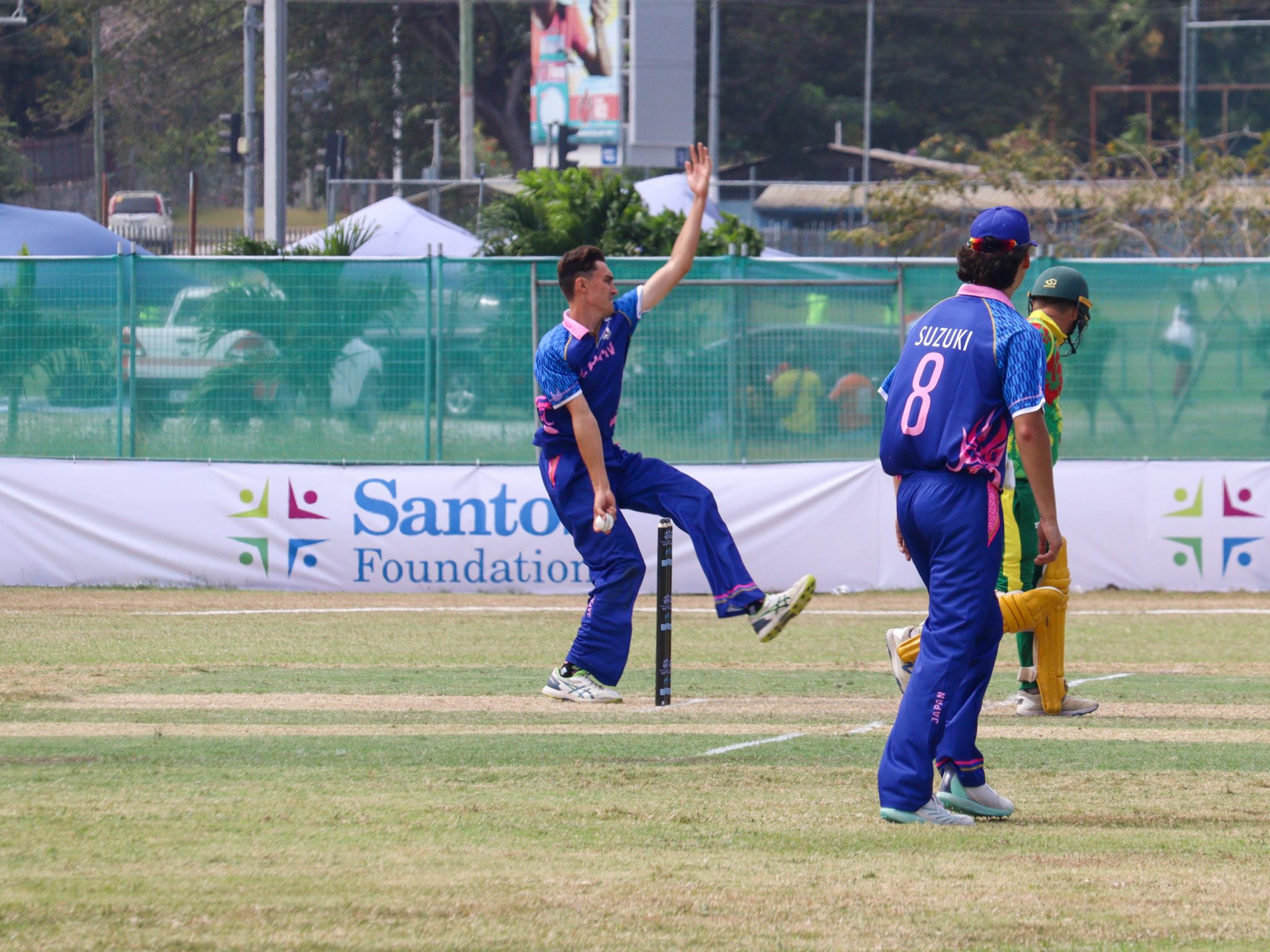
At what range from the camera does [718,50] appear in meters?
59.0

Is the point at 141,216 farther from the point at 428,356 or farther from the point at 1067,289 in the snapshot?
the point at 1067,289

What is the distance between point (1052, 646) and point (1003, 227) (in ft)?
8.83

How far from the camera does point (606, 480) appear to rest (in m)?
7.63

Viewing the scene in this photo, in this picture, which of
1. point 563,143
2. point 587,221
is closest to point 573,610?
point 587,221

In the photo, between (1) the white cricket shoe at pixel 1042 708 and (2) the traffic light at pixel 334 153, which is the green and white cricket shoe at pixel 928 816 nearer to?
(1) the white cricket shoe at pixel 1042 708

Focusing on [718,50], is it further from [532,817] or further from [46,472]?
[532,817]

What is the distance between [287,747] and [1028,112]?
191 ft

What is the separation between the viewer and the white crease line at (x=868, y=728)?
7316 millimetres

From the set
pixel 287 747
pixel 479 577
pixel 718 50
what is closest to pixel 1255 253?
pixel 479 577

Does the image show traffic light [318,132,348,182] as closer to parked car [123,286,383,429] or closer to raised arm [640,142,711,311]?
parked car [123,286,383,429]

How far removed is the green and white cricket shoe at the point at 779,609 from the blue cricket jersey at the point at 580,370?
3.48 feet

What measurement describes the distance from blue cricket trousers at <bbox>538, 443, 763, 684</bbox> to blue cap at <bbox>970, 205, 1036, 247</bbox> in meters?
2.28

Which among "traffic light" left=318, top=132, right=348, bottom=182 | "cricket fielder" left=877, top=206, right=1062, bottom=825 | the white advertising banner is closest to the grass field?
"cricket fielder" left=877, top=206, right=1062, bottom=825

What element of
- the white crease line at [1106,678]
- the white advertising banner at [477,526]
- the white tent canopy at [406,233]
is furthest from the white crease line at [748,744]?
the white tent canopy at [406,233]
